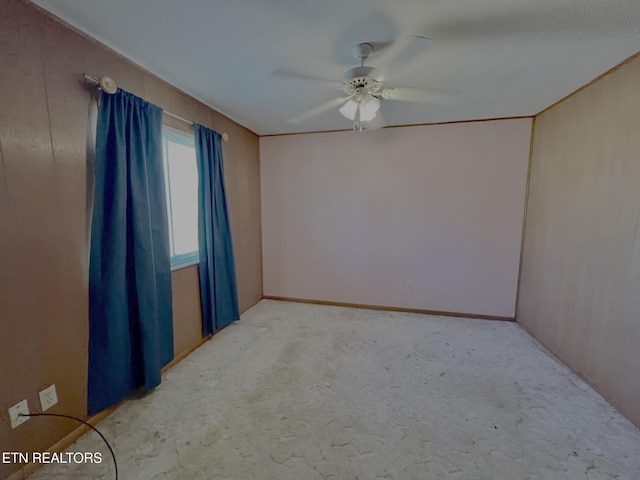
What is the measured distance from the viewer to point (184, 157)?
2451 mm

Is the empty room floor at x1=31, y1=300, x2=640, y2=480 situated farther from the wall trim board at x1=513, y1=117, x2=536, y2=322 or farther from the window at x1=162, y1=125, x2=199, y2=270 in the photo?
the window at x1=162, y1=125, x2=199, y2=270

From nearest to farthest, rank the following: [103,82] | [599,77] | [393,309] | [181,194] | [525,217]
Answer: [103,82]
[599,77]
[181,194]
[525,217]
[393,309]

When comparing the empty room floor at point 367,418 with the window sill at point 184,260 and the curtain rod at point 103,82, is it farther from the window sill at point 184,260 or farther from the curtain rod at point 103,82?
the curtain rod at point 103,82

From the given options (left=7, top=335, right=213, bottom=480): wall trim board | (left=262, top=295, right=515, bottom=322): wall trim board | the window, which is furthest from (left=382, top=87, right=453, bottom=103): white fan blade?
(left=7, top=335, right=213, bottom=480): wall trim board

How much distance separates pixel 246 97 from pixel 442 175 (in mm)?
2277

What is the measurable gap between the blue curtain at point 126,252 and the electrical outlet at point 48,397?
18cm

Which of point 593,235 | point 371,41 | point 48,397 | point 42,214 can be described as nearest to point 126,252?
point 42,214

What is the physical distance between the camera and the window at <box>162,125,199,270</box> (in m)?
2.29

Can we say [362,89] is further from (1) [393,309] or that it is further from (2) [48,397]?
(1) [393,309]

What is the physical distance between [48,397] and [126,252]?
837 millimetres

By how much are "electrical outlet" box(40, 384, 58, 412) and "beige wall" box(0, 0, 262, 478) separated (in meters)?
0.02

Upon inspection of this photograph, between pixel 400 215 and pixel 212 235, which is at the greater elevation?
pixel 400 215

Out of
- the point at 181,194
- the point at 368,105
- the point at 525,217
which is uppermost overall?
the point at 368,105

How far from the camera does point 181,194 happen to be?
8.00 feet
